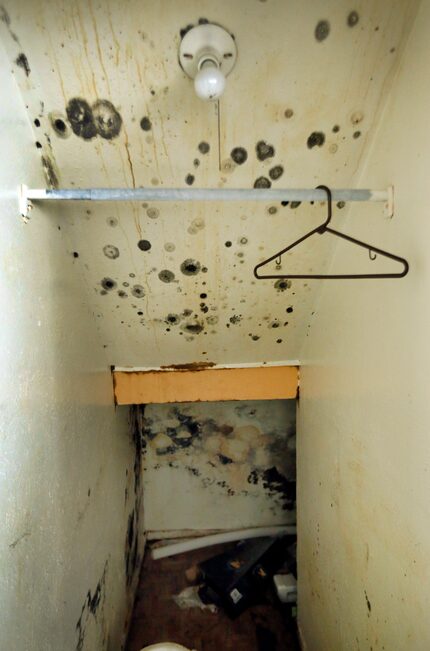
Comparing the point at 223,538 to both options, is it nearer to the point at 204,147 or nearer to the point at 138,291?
the point at 138,291

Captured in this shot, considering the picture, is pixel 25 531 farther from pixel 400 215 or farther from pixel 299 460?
pixel 299 460

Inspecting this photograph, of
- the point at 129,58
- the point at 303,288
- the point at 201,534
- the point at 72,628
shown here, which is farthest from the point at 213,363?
the point at 201,534

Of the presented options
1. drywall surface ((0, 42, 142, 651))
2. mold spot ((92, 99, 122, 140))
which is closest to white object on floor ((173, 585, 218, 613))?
drywall surface ((0, 42, 142, 651))

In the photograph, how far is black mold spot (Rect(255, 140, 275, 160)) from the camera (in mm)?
987

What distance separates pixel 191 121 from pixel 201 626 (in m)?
2.52

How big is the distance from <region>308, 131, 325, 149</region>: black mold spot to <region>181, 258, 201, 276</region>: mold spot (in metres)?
0.48

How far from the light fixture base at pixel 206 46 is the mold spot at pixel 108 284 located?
69cm

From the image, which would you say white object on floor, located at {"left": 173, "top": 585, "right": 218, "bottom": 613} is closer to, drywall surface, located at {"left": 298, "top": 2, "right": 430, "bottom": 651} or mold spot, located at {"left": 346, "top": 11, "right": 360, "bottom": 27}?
drywall surface, located at {"left": 298, "top": 2, "right": 430, "bottom": 651}

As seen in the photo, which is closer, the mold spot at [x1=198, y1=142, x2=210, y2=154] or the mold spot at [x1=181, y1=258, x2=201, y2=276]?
the mold spot at [x1=198, y1=142, x2=210, y2=154]

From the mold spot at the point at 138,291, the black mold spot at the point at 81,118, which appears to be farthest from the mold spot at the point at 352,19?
the mold spot at the point at 138,291

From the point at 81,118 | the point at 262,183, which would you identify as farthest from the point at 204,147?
the point at 81,118

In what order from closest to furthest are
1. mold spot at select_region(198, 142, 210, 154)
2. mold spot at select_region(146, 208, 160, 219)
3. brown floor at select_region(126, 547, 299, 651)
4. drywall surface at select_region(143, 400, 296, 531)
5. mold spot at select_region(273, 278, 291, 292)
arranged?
mold spot at select_region(198, 142, 210, 154), mold spot at select_region(146, 208, 160, 219), mold spot at select_region(273, 278, 291, 292), brown floor at select_region(126, 547, 299, 651), drywall surface at select_region(143, 400, 296, 531)

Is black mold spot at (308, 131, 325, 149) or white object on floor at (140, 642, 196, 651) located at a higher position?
black mold spot at (308, 131, 325, 149)

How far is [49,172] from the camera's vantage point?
1.01 metres
